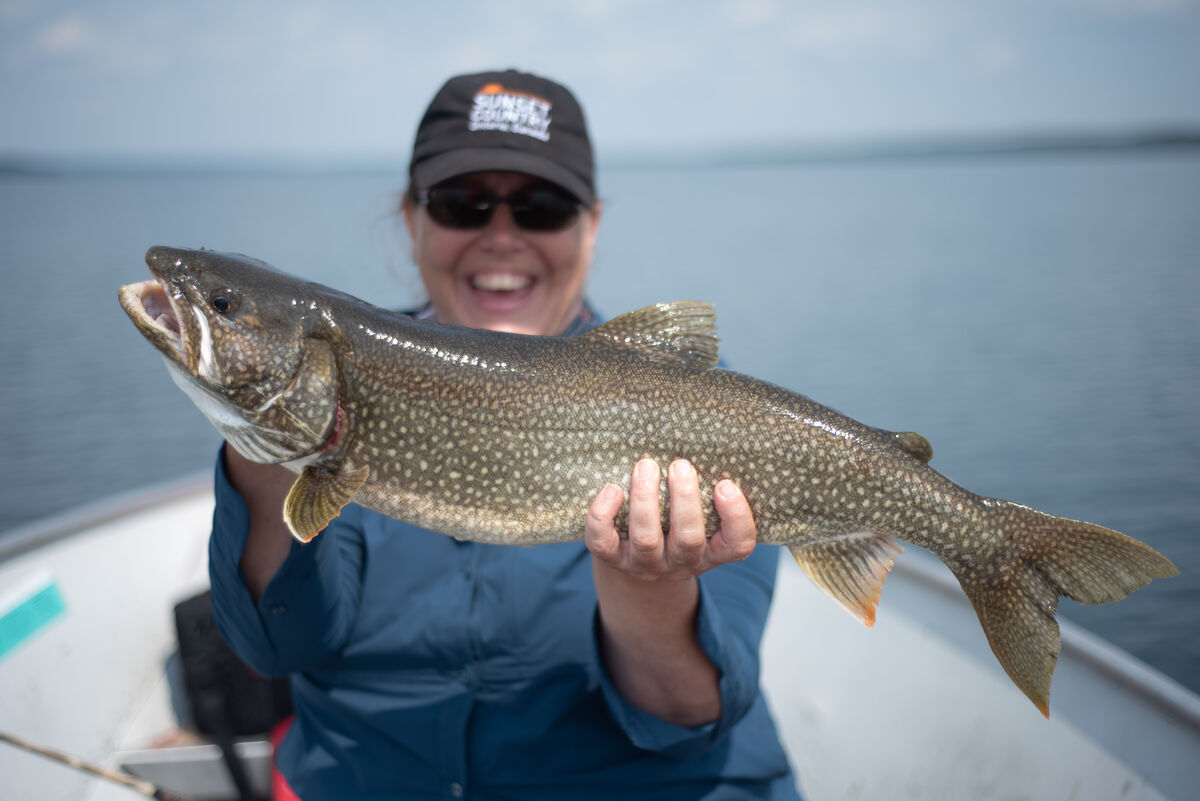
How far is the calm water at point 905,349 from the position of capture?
12.9 metres

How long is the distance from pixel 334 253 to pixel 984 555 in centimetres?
3639

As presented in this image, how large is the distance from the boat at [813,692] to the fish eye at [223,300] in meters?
3.24

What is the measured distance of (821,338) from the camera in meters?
22.1

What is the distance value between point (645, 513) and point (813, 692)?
3.40 metres

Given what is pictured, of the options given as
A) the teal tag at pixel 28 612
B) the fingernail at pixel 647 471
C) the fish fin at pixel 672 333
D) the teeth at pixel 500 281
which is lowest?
the teal tag at pixel 28 612

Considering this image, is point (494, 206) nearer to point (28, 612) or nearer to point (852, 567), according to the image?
point (852, 567)

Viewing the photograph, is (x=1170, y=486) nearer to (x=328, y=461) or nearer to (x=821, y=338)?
(x=821, y=338)

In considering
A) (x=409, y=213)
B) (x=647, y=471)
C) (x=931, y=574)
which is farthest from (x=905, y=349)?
(x=647, y=471)

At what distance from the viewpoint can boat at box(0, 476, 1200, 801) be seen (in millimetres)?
4168

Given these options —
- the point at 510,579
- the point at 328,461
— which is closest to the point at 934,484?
the point at 510,579

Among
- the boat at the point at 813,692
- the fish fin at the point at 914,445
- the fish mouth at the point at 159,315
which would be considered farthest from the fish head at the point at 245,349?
the boat at the point at 813,692

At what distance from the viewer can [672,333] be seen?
3.00 m

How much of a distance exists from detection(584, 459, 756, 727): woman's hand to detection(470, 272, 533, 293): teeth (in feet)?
6.04

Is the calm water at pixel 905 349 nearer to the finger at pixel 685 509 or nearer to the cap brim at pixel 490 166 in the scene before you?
the cap brim at pixel 490 166
